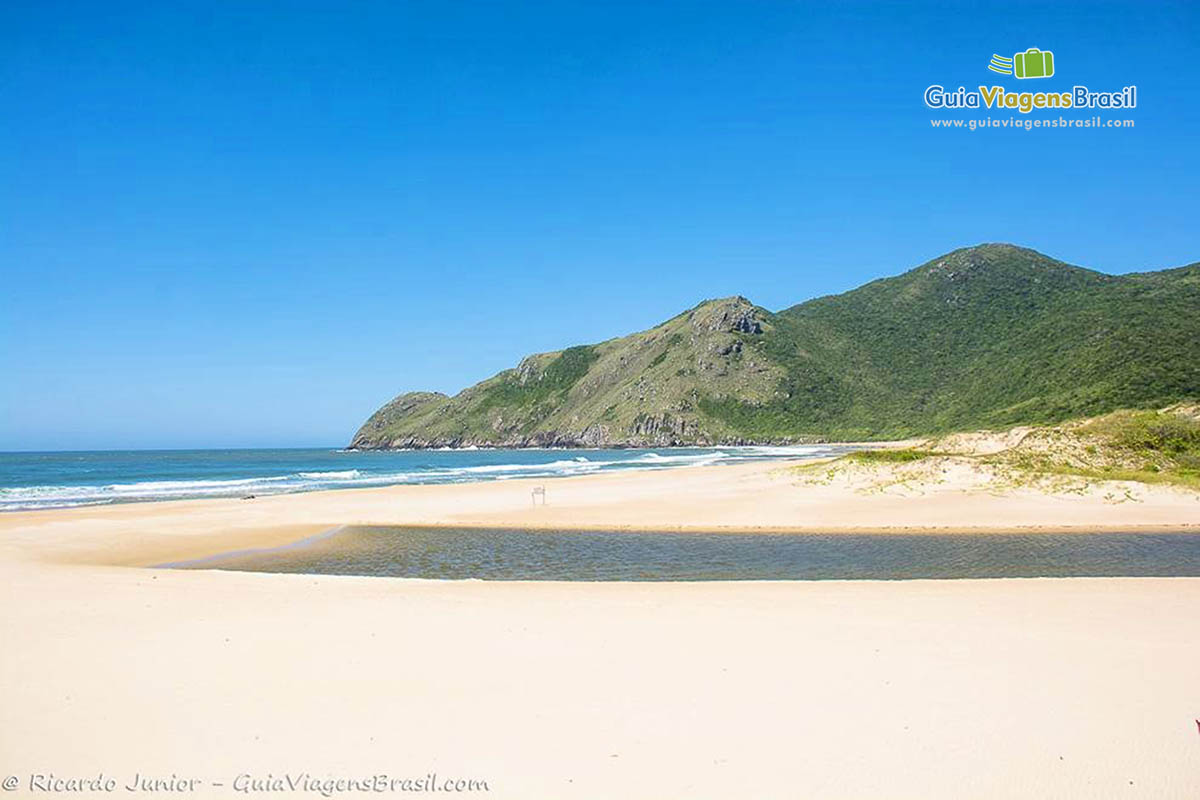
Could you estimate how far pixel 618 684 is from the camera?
24.3 feet

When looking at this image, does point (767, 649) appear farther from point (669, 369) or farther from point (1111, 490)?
point (669, 369)

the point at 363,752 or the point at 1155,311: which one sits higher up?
the point at 1155,311

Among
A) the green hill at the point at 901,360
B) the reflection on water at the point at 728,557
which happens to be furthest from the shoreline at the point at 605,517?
the green hill at the point at 901,360

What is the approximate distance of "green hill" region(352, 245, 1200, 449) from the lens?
83938 millimetres

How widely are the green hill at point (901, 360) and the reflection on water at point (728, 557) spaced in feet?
195

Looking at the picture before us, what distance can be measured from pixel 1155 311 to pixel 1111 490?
90.3m

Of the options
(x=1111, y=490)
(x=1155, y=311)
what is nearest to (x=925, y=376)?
(x=1155, y=311)

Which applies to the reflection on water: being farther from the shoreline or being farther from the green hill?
the green hill

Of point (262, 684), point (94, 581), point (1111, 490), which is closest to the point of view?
point (262, 684)

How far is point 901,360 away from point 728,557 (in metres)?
142

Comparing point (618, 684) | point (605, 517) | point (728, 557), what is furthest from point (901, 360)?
point (618, 684)

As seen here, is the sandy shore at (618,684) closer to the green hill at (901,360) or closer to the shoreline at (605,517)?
the shoreline at (605,517)

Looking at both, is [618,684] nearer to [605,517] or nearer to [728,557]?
[728,557]

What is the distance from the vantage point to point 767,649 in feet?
28.5
